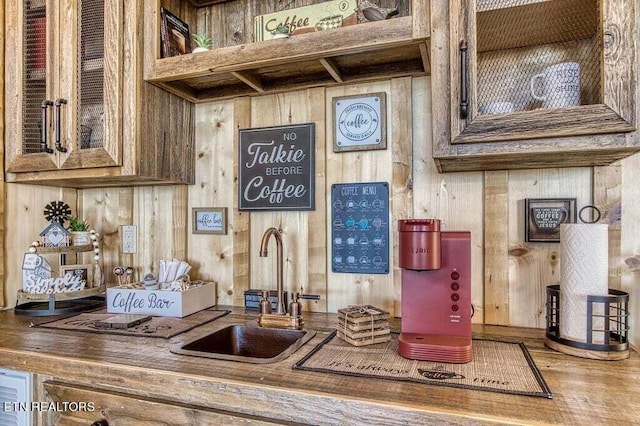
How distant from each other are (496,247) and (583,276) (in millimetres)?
320

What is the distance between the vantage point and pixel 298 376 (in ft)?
3.01

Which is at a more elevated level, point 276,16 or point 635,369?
point 276,16

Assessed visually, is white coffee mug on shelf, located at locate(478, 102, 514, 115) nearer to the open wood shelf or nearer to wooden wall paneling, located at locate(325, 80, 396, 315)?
the open wood shelf

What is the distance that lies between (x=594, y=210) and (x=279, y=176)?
43.9 inches

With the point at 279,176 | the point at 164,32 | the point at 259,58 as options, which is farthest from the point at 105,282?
the point at 259,58

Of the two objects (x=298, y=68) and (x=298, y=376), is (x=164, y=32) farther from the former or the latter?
(x=298, y=376)

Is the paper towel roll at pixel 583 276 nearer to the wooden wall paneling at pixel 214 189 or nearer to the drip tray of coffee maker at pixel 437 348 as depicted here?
the drip tray of coffee maker at pixel 437 348

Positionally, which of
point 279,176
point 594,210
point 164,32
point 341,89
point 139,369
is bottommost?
point 139,369

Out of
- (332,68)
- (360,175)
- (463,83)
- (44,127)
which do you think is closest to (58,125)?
(44,127)

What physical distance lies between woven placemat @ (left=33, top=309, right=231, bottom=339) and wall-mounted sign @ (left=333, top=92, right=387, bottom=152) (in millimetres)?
827

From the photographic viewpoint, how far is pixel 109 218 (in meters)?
1.89

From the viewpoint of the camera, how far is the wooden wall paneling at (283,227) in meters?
1.58

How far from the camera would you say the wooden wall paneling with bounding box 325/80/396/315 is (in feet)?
4.80

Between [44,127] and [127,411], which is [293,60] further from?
[127,411]
